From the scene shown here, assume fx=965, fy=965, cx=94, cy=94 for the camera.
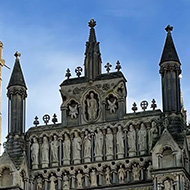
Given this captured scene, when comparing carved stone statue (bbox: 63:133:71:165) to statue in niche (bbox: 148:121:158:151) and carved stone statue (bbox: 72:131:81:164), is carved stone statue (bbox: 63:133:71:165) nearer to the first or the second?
carved stone statue (bbox: 72:131:81:164)

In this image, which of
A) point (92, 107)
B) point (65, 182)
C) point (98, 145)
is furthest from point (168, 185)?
point (92, 107)

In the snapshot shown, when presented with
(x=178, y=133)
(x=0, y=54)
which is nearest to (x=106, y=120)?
(x=178, y=133)

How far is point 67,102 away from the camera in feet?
89.1

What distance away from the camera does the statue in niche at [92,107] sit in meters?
26.9

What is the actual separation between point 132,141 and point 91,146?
1.18 meters

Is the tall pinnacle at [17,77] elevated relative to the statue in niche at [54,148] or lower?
elevated

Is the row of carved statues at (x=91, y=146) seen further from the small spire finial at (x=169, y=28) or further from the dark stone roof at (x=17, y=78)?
the small spire finial at (x=169, y=28)

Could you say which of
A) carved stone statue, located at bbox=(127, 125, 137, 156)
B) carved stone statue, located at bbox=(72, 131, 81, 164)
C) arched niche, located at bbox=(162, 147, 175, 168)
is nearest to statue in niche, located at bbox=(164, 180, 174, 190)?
arched niche, located at bbox=(162, 147, 175, 168)

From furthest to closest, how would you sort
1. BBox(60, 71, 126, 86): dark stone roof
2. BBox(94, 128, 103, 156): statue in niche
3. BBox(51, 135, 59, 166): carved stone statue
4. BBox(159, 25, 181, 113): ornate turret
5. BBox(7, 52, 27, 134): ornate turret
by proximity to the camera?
BBox(7, 52, 27, 134): ornate turret → BBox(60, 71, 126, 86): dark stone roof → BBox(51, 135, 59, 166): carved stone statue → BBox(94, 128, 103, 156): statue in niche → BBox(159, 25, 181, 113): ornate turret

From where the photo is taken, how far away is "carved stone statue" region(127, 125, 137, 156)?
25987 millimetres

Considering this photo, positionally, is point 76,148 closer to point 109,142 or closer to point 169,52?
point 109,142

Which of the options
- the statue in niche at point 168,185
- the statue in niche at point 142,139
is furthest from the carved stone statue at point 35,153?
the statue in niche at point 168,185

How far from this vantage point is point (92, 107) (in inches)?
1063

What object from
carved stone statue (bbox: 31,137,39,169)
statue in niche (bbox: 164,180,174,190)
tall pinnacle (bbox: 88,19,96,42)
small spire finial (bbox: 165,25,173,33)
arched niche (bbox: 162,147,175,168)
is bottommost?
statue in niche (bbox: 164,180,174,190)
